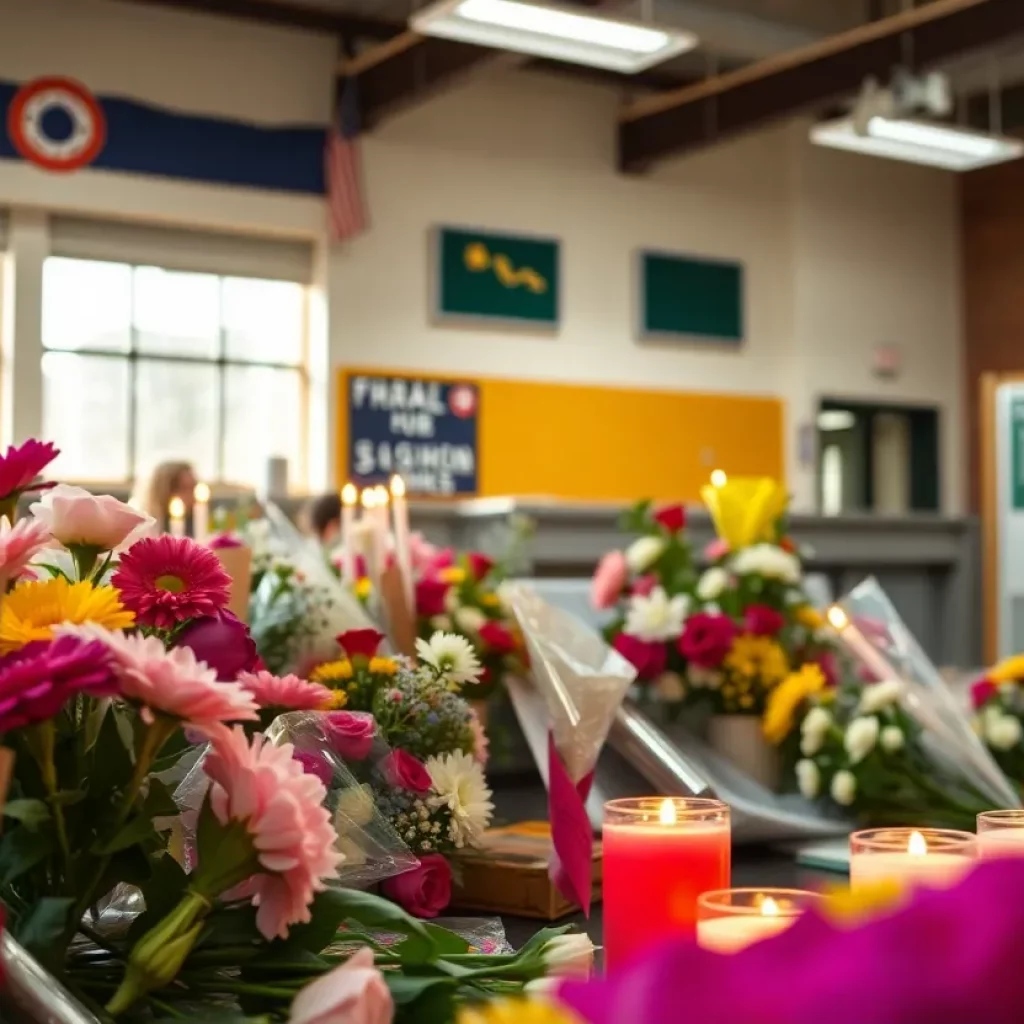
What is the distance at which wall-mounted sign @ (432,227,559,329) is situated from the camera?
7.98m

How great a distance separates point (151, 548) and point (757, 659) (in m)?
1.17

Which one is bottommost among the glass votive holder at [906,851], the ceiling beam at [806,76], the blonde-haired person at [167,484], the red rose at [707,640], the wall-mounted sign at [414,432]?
the glass votive holder at [906,851]

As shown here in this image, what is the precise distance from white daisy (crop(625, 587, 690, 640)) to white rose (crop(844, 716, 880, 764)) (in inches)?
10.8

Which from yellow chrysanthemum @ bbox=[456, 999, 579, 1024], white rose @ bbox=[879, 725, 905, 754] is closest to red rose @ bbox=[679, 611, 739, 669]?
white rose @ bbox=[879, 725, 905, 754]

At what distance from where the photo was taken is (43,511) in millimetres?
789

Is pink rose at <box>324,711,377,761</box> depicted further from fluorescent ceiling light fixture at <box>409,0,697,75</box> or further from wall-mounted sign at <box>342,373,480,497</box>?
wall-mounted sign at <box>342,373,480,497</box>

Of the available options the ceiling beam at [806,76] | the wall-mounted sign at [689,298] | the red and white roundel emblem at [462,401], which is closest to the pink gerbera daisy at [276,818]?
the ceiling beam at [806,76]

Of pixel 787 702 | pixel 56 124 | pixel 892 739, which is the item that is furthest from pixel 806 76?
pixel 892 739

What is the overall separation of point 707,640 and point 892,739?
0.85 ft

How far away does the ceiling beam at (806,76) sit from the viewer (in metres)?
6.73

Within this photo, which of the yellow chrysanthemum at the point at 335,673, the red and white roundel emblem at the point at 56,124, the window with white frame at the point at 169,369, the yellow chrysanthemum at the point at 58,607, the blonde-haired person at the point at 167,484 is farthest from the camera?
the window with white frame at the point at 169,369

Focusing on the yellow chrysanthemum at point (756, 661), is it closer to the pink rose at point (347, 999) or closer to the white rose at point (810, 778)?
the white rose at point (810, 778)

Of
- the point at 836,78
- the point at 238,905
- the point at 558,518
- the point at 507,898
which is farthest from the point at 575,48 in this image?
the point at 238,905

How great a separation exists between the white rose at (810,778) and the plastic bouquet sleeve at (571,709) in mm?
480
